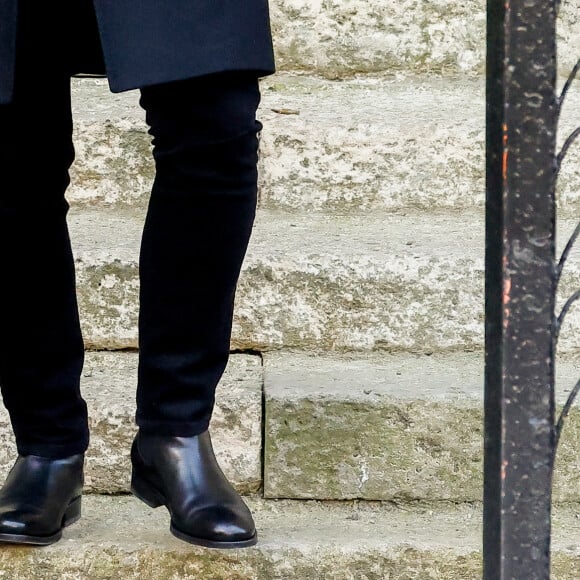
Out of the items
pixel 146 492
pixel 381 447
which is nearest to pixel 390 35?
→ pixel 381 447

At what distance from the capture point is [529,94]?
97 centimetres

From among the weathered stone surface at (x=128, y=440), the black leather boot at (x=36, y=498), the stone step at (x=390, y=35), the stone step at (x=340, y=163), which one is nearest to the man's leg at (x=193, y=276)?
the black leather boot at (x=36, y=498)

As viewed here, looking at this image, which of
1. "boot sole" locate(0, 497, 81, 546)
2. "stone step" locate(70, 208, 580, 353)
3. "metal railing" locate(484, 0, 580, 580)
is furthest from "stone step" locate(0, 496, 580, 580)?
"metal railing" locate(484, 0, 580, 580)

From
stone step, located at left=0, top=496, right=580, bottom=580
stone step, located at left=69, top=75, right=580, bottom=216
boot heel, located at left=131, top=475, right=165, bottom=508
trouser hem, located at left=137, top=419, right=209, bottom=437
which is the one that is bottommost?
stone step, located at left=0, top=496, right=580, bottom=580

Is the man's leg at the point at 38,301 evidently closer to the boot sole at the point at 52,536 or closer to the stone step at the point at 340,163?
the boot sole at the point at 52,536

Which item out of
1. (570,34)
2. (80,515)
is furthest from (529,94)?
(570,34)

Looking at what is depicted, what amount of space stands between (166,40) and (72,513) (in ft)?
2.49

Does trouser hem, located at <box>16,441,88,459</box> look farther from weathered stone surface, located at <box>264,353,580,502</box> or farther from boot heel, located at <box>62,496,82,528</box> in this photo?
weathered stone surface, located at <box>264,353,580,502</box>

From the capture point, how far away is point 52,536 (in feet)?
5.31

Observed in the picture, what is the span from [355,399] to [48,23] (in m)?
0.79

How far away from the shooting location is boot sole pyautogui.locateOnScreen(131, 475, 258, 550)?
1529 mm

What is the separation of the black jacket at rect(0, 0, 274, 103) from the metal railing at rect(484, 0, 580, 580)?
44 centimetres

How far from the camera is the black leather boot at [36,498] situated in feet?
5.14

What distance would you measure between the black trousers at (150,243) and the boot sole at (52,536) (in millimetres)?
114
